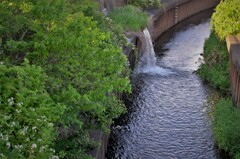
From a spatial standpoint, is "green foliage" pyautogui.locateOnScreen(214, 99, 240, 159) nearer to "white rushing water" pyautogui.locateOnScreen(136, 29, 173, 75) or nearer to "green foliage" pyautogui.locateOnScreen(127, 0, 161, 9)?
"white rushing water" pyautogui.locateOnScreen(136, 29, 173, 75)

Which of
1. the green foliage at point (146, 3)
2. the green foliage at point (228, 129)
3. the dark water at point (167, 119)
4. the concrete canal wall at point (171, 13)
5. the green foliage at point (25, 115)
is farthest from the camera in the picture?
the green foliage at point (146, 3)

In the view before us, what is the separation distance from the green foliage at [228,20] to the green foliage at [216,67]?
83cm

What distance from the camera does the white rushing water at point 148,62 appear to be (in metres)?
27.1

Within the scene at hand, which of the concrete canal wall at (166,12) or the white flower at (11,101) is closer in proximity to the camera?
the white flower at (11,101)

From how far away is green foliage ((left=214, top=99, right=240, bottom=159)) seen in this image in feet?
53.8

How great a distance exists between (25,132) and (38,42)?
149 inches

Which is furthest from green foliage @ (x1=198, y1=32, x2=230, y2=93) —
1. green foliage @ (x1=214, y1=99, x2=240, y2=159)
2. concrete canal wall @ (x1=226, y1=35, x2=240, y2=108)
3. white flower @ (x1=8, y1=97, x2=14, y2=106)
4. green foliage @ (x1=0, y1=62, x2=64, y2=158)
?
white flower @ (x1=8, y1=97, x2=14, y2=106)

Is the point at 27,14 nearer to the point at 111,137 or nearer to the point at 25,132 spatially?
the point at 25,132

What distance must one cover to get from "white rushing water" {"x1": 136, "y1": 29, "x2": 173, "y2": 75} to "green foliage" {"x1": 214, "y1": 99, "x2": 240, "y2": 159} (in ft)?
26.0

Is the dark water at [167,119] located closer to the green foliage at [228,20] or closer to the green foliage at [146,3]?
the green foliage at [228,20]

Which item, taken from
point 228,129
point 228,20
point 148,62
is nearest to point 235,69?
point 228,129

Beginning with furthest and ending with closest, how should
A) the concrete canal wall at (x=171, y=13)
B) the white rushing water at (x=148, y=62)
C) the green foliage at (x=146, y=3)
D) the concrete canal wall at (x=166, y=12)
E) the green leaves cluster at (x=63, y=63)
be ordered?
the green foliage at (x=146, y=3) < the concrete canal wall at (x=171, y=13) < the concrete canal wall at (x=166, y=12) < the white rushing water at (x=148, y=62) < the green leaves cluster at (x=63, y=63)

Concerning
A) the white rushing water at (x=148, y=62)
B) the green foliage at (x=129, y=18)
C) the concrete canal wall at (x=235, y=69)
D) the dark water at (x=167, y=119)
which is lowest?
the dark water at (x=167, y=119)

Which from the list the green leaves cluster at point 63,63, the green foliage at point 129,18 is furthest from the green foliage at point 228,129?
the green foliage at point 129,18
